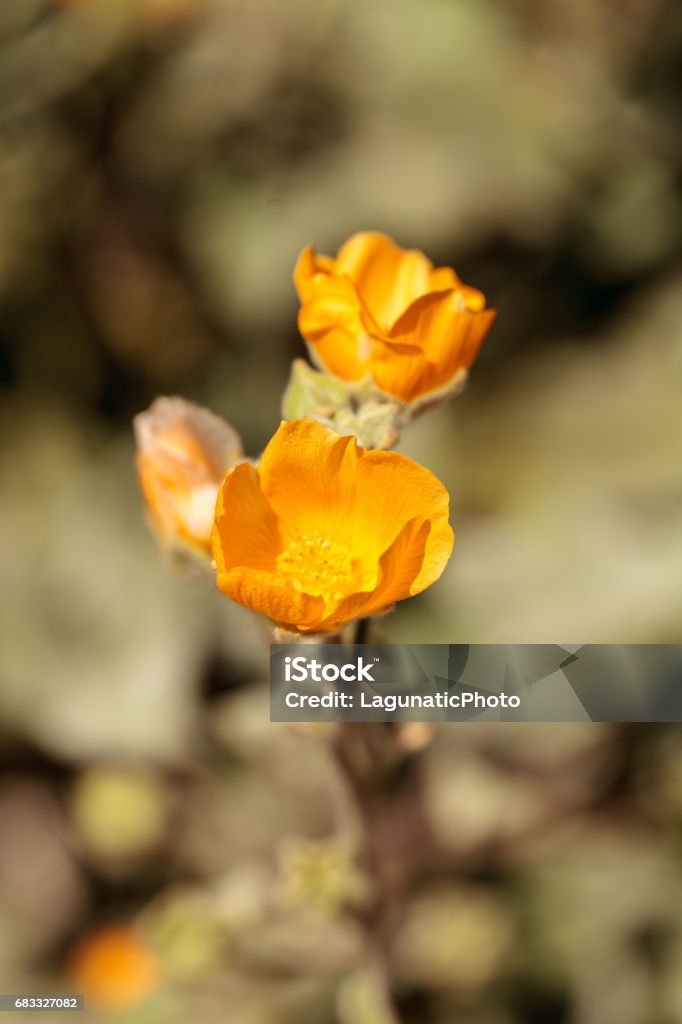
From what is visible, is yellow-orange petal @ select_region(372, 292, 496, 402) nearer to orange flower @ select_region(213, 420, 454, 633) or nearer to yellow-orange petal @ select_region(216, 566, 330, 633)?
orange flower @ select_region(213, 420, 454, 633)

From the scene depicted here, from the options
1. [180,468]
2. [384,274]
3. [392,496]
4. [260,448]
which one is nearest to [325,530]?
[392,496]

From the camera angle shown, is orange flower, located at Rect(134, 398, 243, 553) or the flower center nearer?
the flower center

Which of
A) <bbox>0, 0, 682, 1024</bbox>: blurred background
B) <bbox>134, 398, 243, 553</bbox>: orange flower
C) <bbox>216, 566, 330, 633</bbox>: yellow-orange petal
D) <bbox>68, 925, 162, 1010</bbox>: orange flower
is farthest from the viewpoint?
<bbox>68, 925, 162, 1010</bbox>: orange flower

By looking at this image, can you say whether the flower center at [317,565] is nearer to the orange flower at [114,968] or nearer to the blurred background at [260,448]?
the blurred background at [260,448]

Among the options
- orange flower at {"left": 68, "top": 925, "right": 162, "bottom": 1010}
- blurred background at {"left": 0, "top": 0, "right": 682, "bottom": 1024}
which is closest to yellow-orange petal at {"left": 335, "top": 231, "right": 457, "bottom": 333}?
blurred background at {"left": 0, "top": 0, "right": 682, "bottom": 1024}

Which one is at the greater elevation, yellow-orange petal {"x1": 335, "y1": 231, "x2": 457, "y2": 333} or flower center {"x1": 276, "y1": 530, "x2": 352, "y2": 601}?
yellow-orange petal {"x1": 335, "y1": 231, "x2": 457, "y2": 333}

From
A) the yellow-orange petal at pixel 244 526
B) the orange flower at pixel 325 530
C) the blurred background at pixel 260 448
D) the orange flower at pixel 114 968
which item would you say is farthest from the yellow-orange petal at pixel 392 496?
the orange flower at pixel 114 968

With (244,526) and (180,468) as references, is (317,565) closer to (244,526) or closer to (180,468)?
(244,526)

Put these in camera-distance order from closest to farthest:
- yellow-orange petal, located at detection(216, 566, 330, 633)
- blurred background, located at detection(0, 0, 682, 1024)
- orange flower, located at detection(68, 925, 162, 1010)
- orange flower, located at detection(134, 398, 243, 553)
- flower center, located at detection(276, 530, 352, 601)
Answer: yellow-orange petal, located at detection(216, 566, 330, 633) < flower center, located at detection(276, 530, 352, 601) < orange flower, located at detection(134, 398, 243, 553) < blurred background, located at detection(0, 0, 682, 1024) < orange flower, located at detection(68, 925, 162, 1010)
